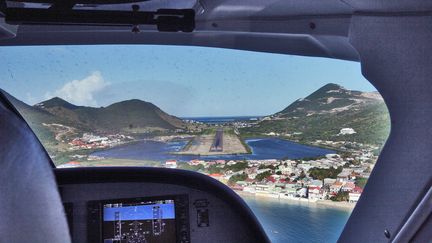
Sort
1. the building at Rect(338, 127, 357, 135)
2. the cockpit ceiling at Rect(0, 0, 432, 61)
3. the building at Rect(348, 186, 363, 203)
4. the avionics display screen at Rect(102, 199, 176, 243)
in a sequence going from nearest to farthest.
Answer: the cockpit ceiling at Rect(0, 0, 432, 61) → the building at Rect(348, 186, 363, 203) → the building at Rect(338, 127, 357, 135) → the avionics display screen at Rect(102, 199, 176, 243)

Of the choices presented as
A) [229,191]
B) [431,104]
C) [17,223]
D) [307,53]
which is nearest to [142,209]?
[229,191]

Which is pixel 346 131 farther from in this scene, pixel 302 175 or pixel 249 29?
pixel 249 29

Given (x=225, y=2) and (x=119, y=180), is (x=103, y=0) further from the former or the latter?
(x=119, y=180)

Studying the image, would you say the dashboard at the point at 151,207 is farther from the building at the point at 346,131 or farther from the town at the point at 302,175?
the building at the point at 346,131

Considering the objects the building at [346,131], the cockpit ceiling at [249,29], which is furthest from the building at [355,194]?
the cockpit ceiling at [249,29]

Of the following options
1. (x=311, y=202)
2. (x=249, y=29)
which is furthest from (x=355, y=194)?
(x=249, y=29)

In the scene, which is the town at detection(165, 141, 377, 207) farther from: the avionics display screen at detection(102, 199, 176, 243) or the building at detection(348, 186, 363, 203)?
the avionics display screen at detection(102, 199, 176, 243)

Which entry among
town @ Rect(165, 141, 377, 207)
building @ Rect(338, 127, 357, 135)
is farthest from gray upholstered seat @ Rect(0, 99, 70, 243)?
building @ Rect(338, 127, 357, 135)

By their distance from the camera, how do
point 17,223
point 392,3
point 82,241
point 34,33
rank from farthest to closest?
point 82,241 < point 34,33 < point 392,3 < point 17,223
